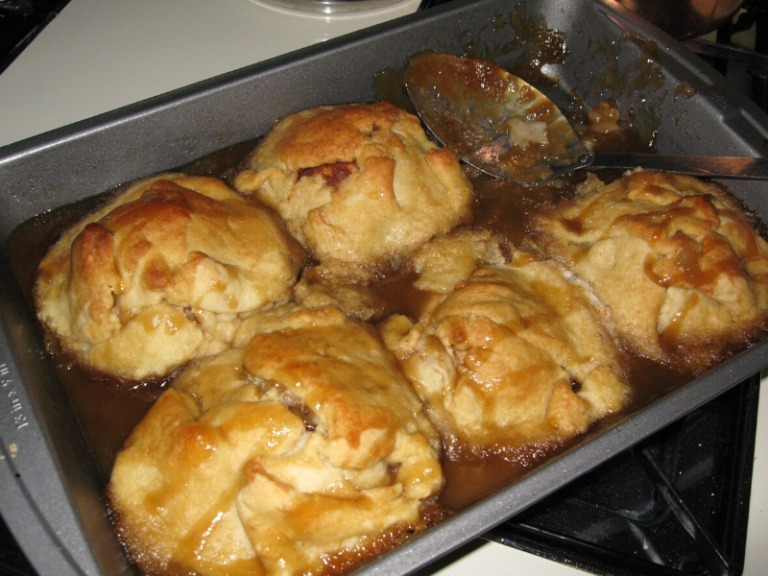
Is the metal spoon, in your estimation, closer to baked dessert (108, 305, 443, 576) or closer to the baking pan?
the baking pan

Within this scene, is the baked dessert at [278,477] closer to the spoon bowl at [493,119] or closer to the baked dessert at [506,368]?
the baked dessert at [506,368]

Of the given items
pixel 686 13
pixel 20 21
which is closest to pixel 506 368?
pixel 686 13

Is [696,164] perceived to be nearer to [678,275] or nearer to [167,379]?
[678,275]

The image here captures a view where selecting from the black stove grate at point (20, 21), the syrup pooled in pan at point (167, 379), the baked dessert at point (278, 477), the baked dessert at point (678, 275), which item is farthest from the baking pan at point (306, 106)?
the black stove grate at point (20, 21)

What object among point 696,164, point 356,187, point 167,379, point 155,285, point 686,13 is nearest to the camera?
point 155,285

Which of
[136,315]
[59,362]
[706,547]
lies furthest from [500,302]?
[59,362]

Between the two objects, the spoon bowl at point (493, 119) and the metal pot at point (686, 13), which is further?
the metal pot at point (686, 13)
